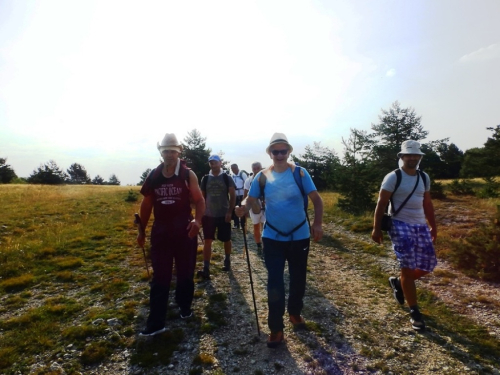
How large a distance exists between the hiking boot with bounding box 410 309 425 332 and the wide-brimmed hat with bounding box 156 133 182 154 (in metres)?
4.02

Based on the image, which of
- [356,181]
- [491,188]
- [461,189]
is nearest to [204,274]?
[356,181]

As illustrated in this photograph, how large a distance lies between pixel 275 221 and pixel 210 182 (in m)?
3.04

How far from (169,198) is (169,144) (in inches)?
29.9

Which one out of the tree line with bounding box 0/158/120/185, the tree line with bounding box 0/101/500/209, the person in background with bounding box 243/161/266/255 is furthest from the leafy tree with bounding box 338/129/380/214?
the tree line with bounding box 0/158/120/185

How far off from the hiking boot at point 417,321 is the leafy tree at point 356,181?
33.7ft

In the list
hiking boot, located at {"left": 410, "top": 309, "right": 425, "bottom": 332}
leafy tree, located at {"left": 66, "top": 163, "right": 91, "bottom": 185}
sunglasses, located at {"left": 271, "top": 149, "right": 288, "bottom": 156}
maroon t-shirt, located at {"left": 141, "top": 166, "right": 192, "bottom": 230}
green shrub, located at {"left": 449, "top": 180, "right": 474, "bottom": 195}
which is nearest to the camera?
sunglasses, located at {"left": 271, "top": 149, "right": 288, "bottom": 156}

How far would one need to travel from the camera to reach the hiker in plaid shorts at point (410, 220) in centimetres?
434

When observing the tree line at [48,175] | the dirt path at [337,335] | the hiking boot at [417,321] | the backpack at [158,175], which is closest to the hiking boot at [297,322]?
the dirt path at [337,335]

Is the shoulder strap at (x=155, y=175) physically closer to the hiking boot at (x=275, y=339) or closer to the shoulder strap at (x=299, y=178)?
the shoulder strap at (x=299, y=178)

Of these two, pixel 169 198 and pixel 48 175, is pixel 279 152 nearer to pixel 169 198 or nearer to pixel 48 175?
pixel 169 198

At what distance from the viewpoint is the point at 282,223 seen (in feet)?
13.4

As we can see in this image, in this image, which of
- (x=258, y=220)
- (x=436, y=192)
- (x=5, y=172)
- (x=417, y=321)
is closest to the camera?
(x=417, y=321)

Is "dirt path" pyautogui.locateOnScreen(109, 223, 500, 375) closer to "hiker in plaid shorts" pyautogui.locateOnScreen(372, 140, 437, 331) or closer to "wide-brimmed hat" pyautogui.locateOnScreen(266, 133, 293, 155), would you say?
"hiker in plaid shorts" pyautogui.locateOnScreen(372, 140, 437, 331)

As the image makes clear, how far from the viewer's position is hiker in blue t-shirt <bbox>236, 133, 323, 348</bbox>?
402 cm
